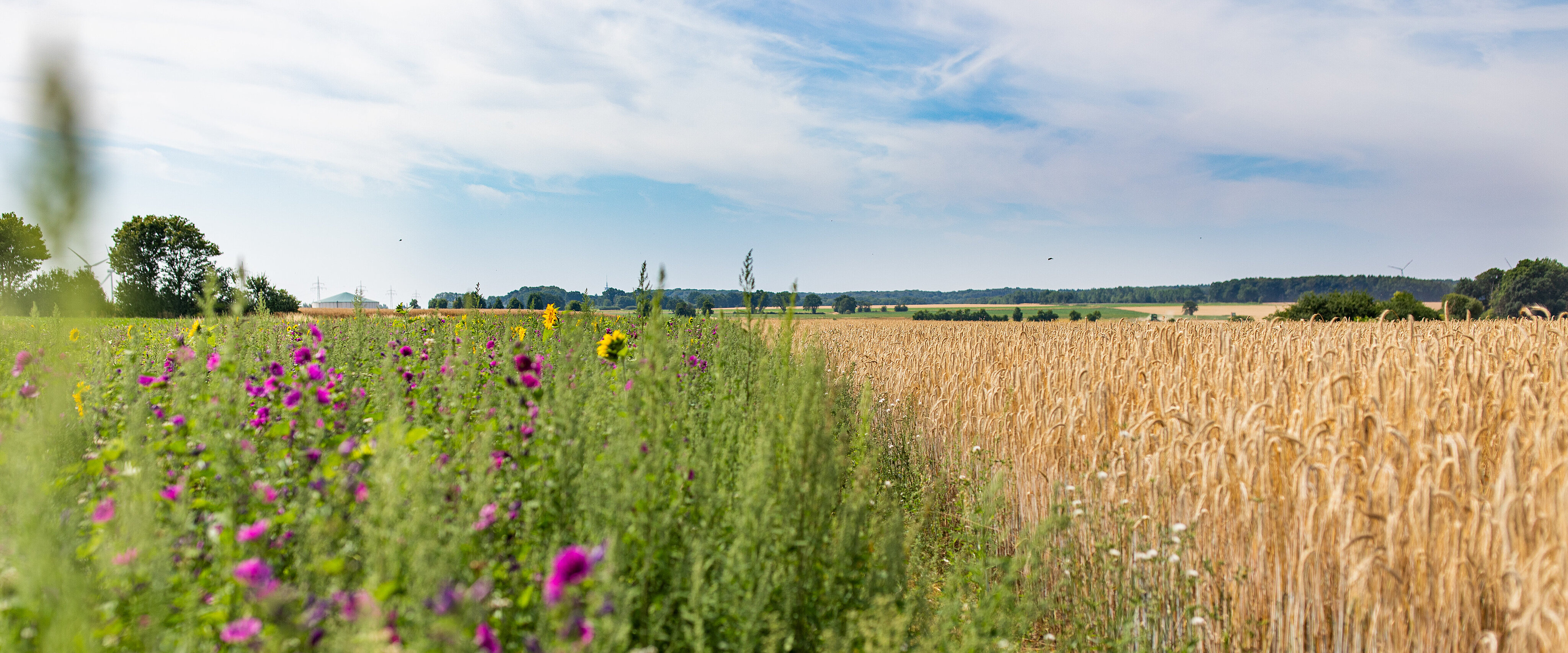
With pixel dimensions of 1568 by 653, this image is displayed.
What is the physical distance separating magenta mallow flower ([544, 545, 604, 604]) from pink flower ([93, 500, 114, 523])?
1395 mm

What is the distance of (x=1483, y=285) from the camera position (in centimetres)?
8688

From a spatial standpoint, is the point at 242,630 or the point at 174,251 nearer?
the point at 242,630

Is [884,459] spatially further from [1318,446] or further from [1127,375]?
[1318,446]

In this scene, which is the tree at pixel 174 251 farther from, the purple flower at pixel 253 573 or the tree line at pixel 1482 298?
the tree line at pixel 1482 298

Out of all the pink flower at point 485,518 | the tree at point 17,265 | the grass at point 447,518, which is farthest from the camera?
the pink flower at point 485,518

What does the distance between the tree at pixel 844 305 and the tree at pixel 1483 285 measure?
7770cm

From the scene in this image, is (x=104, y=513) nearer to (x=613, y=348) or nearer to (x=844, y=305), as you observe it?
(x=613, y=348)

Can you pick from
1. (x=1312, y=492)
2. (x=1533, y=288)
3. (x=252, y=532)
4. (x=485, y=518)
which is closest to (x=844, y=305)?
(x=1312, y=492)

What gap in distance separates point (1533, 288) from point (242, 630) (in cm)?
11121

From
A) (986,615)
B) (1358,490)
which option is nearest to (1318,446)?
(1358,490)

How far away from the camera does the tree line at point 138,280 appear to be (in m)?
1.09

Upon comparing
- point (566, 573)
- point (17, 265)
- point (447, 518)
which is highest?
point (17, 265)

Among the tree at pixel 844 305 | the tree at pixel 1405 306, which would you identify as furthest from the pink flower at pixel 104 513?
the tree at pixel 844 305

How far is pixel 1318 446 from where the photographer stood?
3.20 m
